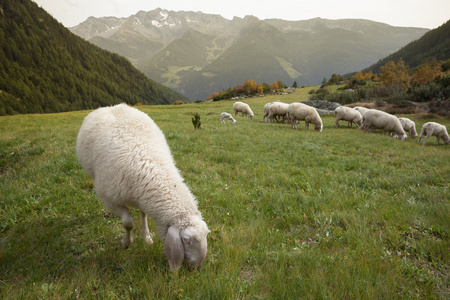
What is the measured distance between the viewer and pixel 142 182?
10.1 feet

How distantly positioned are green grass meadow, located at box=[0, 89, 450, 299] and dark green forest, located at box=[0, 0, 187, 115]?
120465 millimetres

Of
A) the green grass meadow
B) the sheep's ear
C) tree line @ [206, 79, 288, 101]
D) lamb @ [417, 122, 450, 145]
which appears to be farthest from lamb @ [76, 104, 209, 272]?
tree line @ [206, 79, 288, 101]

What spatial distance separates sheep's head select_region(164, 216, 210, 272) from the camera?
2.60m

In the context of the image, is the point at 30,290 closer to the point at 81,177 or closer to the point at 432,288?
the point at 81,177

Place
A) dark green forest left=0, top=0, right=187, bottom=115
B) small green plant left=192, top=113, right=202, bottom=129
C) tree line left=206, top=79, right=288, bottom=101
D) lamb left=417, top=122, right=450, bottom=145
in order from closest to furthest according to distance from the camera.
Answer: lamb left=417, top=122, right=450, bottom=145
small green plant left=192, top=113, right=202, bottom=129
tree line left=206, top=79, right=288, bottom=101
dark green forest left=0, top=0, right=187, bottom=115

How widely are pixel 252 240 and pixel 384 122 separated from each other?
62.1 ft

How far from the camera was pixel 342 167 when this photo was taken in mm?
7531

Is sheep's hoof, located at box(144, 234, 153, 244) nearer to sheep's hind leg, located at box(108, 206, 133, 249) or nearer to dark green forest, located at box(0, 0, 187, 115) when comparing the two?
sheep's hind leg, located at box(108, 206, 133, 249)

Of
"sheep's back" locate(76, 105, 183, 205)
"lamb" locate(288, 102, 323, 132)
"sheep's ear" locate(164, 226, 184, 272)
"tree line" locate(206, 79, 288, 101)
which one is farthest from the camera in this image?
"tree line" locate(206, 79, 288, 101)

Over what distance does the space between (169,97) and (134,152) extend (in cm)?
20268

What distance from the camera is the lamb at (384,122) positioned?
15.8 m

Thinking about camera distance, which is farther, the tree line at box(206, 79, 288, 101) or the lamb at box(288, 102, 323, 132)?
the tree line at box(206, 79, 288, 101)

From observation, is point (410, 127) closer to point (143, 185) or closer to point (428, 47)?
point (143, 185)

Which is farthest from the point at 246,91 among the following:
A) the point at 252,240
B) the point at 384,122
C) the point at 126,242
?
the point at 126,242
